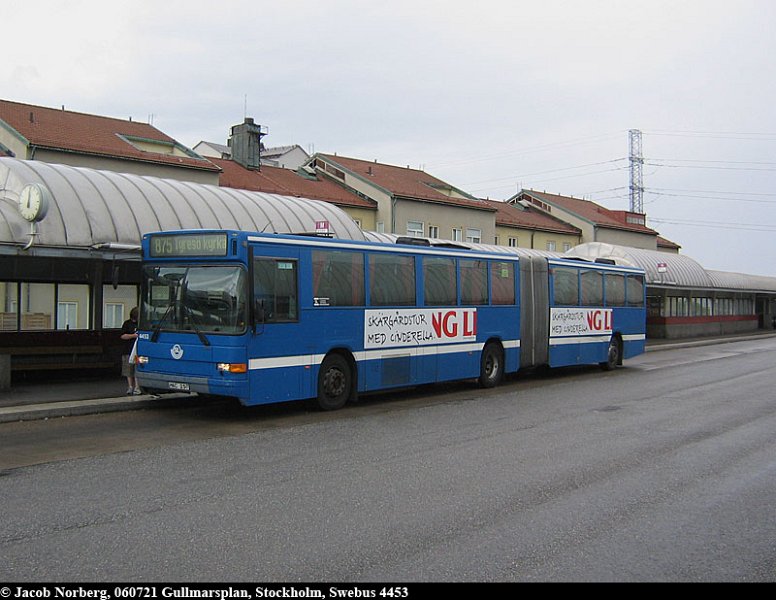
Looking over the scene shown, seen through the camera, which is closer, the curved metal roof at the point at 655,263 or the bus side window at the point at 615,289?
the bus side window at the point at 615,289

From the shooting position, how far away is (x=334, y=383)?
14180 millimetres

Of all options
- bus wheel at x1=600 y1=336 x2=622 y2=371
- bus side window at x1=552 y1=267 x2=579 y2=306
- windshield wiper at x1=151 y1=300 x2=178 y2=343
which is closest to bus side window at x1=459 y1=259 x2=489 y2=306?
bus side window at x1=552 y1=267 x2=579 y2=306

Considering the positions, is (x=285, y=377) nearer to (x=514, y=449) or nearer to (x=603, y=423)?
(x=514, y=449)

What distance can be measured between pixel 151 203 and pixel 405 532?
13.6 m

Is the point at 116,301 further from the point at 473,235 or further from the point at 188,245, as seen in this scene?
the point at 473,235

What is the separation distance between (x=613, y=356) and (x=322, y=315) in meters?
12.5

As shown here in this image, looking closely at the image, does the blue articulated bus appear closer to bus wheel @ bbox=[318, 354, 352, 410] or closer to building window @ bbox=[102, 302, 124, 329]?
bus wheel @ bbox=[318, 354, 352, 410]

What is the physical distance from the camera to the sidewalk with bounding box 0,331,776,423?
12.7 meters

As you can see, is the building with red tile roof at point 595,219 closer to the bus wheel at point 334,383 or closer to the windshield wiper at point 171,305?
the bus wheel at point 334,383

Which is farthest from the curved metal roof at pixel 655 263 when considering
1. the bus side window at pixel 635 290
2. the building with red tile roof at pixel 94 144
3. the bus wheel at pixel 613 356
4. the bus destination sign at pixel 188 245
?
the bus destination sign at pixel 188 245

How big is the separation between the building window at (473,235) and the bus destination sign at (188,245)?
3422cm

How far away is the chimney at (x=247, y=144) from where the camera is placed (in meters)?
42.2

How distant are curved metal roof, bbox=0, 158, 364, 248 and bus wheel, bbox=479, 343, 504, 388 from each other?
560 cm

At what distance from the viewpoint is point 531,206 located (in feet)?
204
